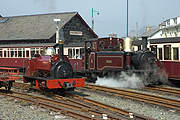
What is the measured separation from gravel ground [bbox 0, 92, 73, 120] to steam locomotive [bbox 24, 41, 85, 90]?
1.53m

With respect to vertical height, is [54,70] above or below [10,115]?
above

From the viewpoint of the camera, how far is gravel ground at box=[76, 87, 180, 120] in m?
8.19

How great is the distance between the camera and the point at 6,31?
35.8m

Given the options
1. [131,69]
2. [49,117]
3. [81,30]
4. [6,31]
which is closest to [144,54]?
[131,69]

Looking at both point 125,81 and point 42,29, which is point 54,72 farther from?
point 42,29

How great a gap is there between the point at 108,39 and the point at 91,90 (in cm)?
400

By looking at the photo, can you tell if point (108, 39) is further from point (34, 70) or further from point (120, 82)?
point (34, 70)

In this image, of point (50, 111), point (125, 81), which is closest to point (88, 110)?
point (50, 111)

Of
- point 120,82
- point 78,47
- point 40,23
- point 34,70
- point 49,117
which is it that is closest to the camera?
point 49,117

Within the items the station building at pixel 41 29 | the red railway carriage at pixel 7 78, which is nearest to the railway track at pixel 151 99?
the red railway carriage at pixel 7 78

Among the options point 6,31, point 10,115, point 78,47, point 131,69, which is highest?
point 6,31

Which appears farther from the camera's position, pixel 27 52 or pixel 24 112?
pixel 27 52

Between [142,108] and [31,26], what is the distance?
91.3 feet

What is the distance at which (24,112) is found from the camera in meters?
8.59
